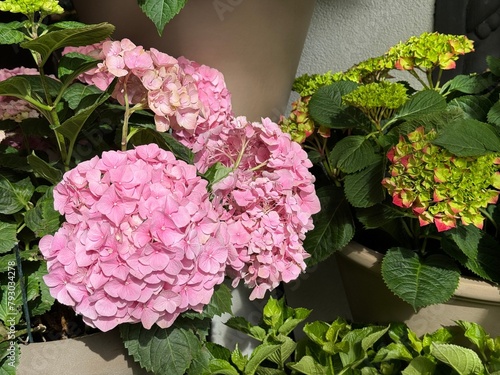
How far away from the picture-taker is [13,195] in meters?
0.87

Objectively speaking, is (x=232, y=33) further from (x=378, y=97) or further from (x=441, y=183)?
(x=441, y=183)

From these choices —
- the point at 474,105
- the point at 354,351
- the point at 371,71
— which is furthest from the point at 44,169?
the point at 474,105

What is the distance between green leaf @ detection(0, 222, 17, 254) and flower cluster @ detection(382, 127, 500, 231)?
496mm

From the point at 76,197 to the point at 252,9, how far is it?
409 mm

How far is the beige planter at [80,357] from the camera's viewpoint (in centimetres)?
78

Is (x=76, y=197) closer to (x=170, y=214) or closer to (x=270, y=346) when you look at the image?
(x=170, y=214)

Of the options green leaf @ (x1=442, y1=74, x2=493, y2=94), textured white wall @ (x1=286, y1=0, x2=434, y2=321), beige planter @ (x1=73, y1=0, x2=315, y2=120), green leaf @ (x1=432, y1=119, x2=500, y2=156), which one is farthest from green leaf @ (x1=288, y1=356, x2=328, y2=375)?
textured white wall @ (x1=286, y1=0, x2=434, y2=321)

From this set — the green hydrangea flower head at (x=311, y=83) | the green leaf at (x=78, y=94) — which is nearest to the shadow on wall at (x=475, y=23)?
the green hydrangea flower head at (x=311, y=83)

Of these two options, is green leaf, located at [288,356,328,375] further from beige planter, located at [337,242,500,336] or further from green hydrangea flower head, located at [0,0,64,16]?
green hydrangea flower head, located at [0,0,64,16]

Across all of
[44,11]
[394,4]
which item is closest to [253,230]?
[44,11]

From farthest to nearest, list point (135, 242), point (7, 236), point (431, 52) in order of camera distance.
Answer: point (431, 52)
point (7, 236)
point (135, 242)

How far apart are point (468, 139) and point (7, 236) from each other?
0.61 metres

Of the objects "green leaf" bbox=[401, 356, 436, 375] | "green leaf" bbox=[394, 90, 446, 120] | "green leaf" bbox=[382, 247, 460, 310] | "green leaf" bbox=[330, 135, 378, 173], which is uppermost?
"green leaf" bbox=[394, 90, 446, 120]

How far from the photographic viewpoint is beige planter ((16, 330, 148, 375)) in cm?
78
